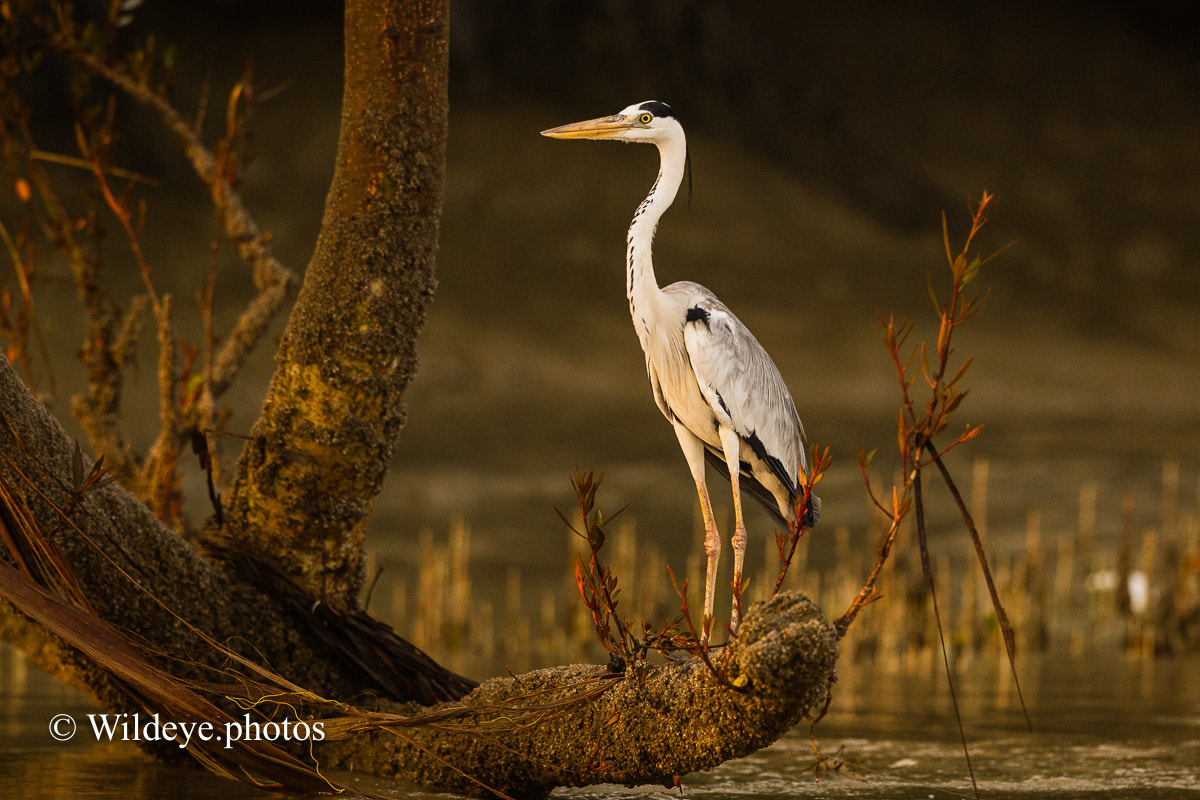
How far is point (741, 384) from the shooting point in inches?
212

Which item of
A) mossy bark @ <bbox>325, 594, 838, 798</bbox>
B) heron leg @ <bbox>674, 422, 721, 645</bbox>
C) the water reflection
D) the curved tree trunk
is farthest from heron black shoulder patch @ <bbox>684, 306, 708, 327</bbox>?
the water reflection

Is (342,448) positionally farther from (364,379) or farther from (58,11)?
(58,11)

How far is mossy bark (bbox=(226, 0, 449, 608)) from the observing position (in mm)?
6273

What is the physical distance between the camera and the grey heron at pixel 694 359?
527cm

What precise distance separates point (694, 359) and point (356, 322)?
81.9 inches

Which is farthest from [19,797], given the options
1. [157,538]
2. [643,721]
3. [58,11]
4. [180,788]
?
[58,11]

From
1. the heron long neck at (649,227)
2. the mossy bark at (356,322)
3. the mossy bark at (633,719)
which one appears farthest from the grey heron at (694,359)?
the mossy bark at (356,322)

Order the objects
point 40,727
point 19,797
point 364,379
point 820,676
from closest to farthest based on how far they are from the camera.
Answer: point 820,676, point 19,797, point 364,379, point 40,727

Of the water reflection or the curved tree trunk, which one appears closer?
the curved tree trunk

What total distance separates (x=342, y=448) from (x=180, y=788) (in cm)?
192

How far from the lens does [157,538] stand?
19.1ft

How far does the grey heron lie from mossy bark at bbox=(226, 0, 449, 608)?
140 centimetres

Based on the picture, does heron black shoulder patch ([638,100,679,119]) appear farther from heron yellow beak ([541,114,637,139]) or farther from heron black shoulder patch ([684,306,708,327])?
heron black shoulder patch ([684,306,708,327])

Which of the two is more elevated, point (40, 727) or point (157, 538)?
point (157, 538)
